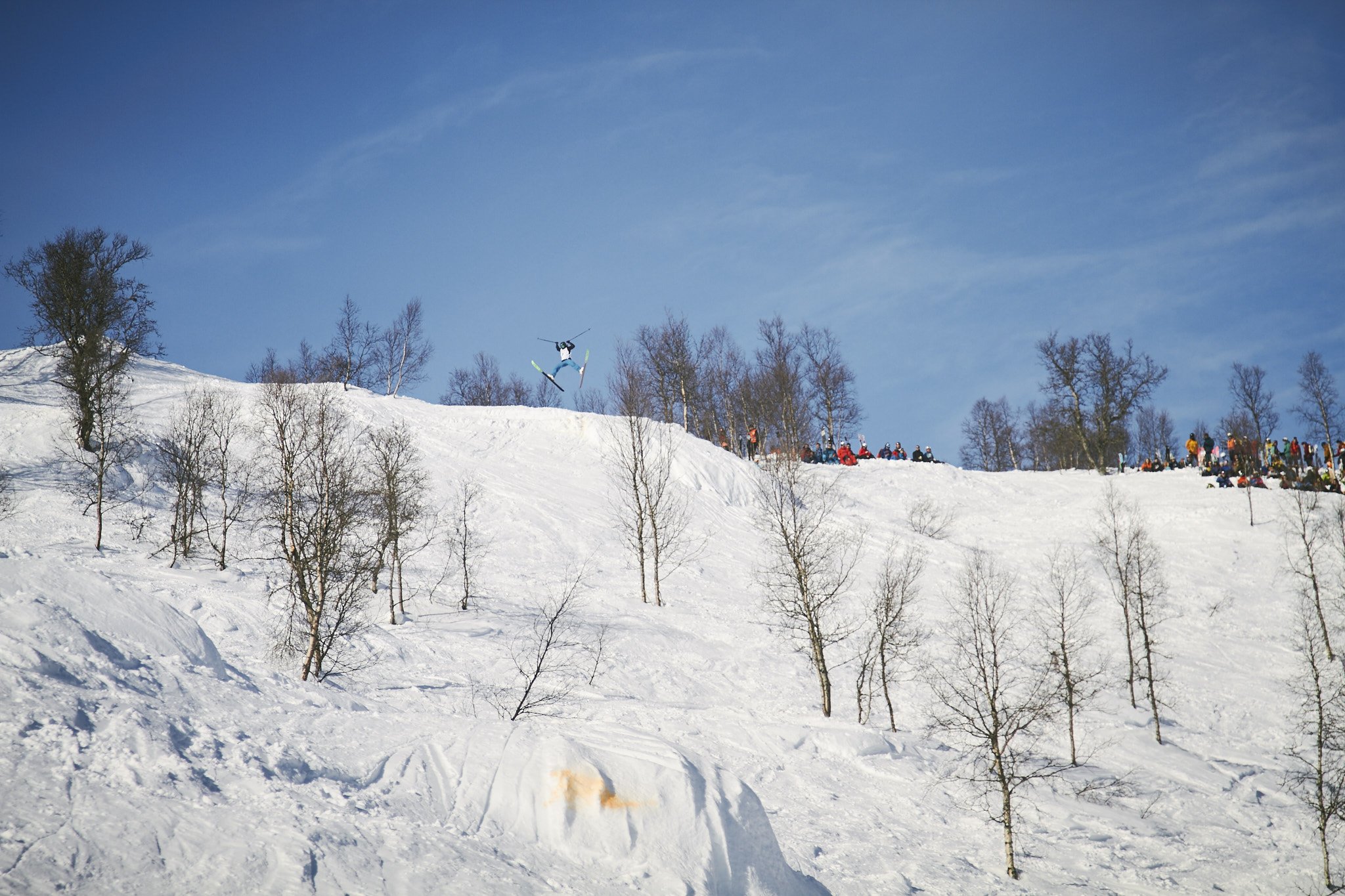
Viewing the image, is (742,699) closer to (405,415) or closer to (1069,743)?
Result: (1069,743)

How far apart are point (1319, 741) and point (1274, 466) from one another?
30.0 meters

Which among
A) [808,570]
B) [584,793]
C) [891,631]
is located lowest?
[891,631]

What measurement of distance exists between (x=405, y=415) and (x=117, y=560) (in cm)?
2512

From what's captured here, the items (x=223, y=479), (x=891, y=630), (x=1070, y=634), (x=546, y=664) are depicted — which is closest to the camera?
(x=546, y=664)

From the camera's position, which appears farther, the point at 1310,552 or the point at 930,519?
the point at 930,519

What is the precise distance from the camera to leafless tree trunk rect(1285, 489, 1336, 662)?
28430 mm

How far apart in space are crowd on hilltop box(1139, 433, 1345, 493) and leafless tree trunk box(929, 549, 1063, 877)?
17.4m

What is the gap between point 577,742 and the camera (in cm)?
1198

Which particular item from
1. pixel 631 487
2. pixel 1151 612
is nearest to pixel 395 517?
pixel 631 487

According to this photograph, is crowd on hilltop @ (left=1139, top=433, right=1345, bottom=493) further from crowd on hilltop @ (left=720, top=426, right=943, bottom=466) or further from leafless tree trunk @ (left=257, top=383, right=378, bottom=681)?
leafless tree trunk @ (left=257, top=383, right=378, bottom=681)

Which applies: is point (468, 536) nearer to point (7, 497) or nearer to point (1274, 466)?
point (7, 497)

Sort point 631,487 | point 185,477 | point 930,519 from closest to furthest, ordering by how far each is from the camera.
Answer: point 185,477, point 930,519, point 631,487

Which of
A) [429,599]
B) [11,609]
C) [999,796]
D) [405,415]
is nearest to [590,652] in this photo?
[429,599]

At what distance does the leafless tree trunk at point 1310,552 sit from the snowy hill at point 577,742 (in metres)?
0.71
